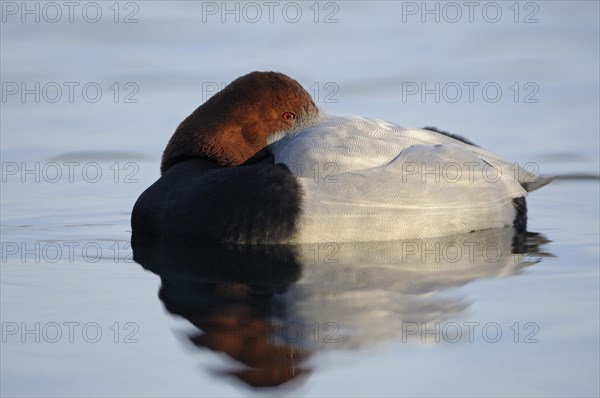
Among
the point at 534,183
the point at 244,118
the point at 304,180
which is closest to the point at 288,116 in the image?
the point at 244,118

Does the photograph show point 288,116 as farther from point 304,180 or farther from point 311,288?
point 311,288

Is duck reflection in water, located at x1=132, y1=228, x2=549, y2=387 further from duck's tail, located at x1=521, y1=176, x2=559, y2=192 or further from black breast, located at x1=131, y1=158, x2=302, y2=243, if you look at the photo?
duck's tail, located at x1=521, y1=176, x2=559, y2=192

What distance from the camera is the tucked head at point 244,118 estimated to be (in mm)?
8234

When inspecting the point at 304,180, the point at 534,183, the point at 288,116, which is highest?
the point at 288,116

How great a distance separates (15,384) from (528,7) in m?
9.96

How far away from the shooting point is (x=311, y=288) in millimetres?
6812

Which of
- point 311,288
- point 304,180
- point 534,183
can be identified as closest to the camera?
point 311,288

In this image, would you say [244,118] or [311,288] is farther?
[244,118]

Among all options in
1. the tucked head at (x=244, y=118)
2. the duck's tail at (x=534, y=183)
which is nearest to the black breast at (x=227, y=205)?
the tucked head at (x=244, y=118)

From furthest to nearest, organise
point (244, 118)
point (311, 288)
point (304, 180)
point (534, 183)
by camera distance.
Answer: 1. point (534, 183)
2. point (244, 118)
3. point (304, 180)
4. point (311, 288)

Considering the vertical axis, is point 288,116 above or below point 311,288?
above

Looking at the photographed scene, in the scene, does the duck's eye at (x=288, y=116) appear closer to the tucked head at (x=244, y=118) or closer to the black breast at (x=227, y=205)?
the tucked head at (x=244, y=118)

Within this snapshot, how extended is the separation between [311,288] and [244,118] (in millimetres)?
1753

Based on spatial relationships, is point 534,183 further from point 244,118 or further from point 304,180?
point 244,118
